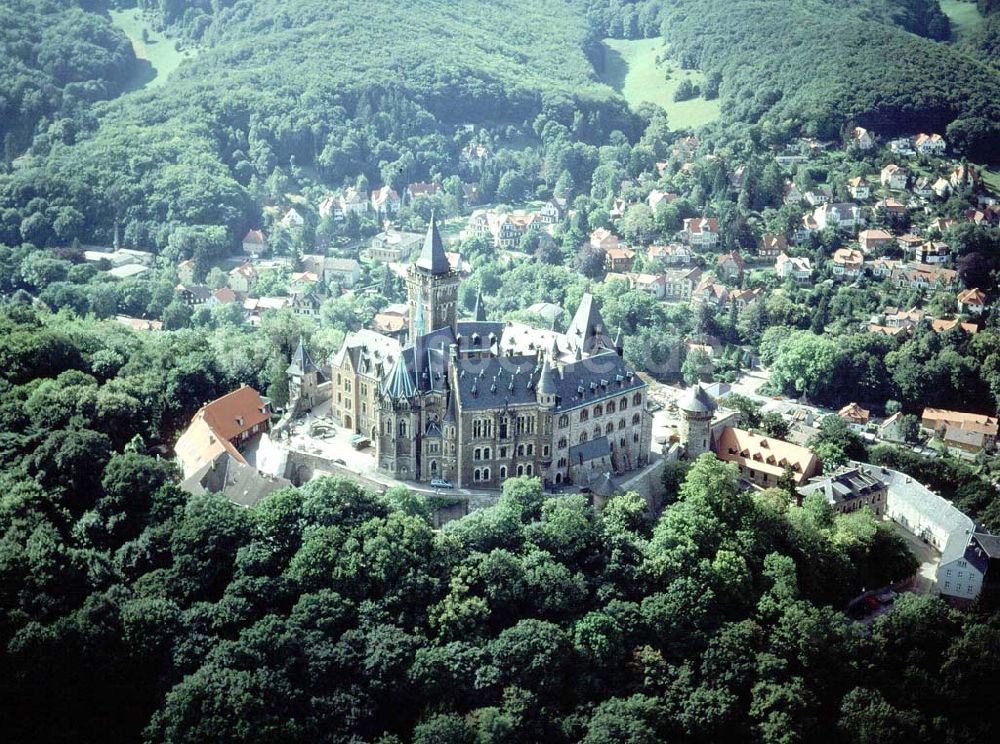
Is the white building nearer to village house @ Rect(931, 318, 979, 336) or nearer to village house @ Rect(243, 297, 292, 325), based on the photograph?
village house @ Rect(931, 318, 979, 336)

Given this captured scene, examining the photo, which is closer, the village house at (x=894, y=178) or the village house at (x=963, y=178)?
the village house at (x=963, y=178)

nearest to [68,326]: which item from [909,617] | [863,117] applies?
[909,617]

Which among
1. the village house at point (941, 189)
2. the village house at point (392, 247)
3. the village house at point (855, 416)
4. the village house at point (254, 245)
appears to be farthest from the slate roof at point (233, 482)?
the village house at point (941, 189)

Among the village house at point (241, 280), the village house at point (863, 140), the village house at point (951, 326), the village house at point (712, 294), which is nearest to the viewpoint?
the village house at point (951, 326)

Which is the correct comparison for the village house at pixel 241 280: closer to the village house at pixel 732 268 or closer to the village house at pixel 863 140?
the village house at pixel 732 268

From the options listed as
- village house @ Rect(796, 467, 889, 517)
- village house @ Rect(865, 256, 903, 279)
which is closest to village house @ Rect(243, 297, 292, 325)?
village house @ Rect(865, 256, 903, 279)
